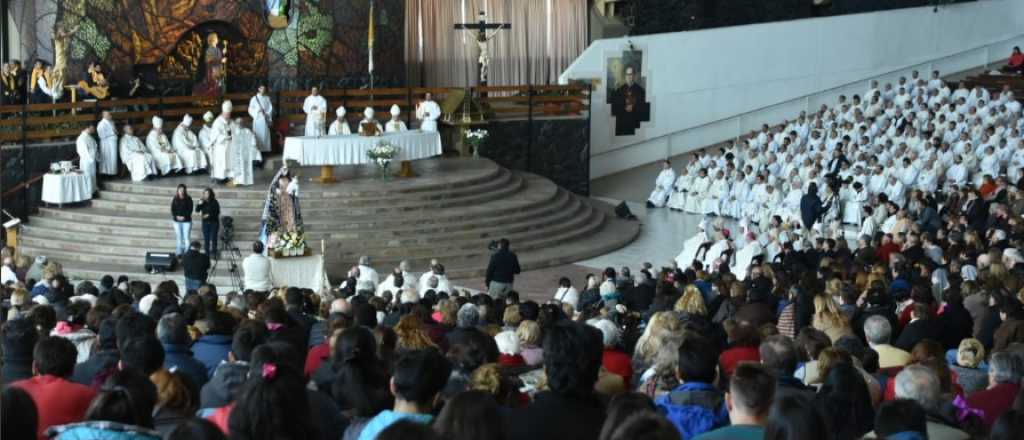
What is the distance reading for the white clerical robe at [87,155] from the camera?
22.9m

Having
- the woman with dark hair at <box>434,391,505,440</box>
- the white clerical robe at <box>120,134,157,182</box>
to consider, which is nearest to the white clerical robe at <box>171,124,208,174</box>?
the white clerical robe at <box>120,134,157,182</box>

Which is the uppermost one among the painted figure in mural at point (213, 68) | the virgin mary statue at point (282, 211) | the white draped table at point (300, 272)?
the painted figure in mural at point (213, 68)

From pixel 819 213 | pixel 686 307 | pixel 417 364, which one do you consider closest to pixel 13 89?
pixel 819 213

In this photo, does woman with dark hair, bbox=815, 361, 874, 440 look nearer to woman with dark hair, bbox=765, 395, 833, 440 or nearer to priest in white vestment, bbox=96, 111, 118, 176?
woman with dark hair, bbox=765, 395, 833, 440

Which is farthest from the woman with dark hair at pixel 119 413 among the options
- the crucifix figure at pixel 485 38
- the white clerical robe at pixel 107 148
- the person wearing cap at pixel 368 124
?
the crucifix figure at pixel 485 38

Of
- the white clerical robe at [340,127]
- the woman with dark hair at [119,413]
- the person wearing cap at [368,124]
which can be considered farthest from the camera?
the white clerical robe at [340,127]

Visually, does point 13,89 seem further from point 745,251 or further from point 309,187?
point 745,251

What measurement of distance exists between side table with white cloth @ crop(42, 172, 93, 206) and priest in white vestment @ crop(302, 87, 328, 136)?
4259mm

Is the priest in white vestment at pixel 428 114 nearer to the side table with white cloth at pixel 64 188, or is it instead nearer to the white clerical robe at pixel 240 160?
the white clerical robe at pixel 240 160

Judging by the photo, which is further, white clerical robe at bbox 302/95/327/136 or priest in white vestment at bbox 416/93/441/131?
priest in white vestment at bbox 416/93/441/131

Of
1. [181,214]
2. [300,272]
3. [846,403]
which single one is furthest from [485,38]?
[846,403]

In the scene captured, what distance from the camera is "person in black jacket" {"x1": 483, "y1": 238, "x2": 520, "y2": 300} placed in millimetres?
18641

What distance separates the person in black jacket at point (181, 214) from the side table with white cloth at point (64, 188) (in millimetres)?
2400

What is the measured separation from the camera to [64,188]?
22453 mm
